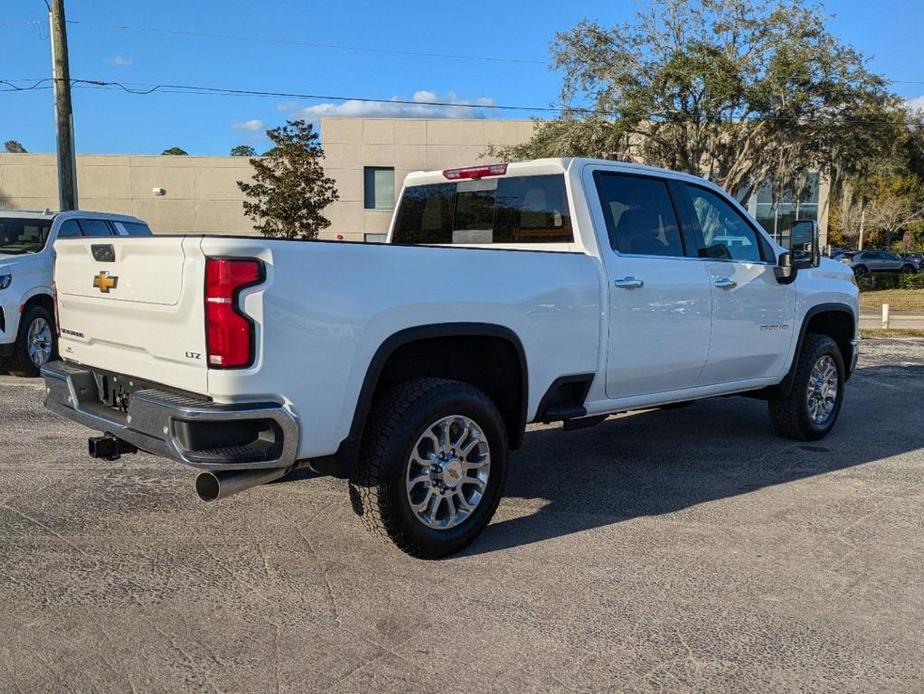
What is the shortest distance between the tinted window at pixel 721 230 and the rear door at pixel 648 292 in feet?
0.91

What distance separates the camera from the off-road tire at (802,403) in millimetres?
6547

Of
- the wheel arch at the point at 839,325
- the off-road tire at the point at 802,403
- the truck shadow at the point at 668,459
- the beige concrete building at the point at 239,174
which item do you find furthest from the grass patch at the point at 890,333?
the beige concrete building at the point at 239,174

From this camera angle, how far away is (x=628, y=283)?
494 centimetres

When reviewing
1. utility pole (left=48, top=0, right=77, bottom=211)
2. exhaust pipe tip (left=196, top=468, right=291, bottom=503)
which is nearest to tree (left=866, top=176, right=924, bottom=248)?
utility pole (left=48, top=0, right=77, bottom=211)

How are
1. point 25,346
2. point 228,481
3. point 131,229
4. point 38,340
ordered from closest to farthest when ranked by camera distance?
point 228,481 < point 25,346 < point 38,340 < point 131,229

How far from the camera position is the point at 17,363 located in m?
9.36

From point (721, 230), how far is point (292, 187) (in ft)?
83.8

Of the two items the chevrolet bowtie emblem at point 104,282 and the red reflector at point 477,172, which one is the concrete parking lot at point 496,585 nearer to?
the chevrolet bowtie emblem at point 104,282

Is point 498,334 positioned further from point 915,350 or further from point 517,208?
point 915,350

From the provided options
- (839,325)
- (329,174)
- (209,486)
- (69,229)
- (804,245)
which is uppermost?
(329,174)

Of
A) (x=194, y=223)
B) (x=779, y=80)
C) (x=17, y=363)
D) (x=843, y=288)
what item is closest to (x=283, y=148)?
(x=194, y=223)

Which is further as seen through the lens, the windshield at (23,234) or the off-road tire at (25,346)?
the windshield at (23,234)

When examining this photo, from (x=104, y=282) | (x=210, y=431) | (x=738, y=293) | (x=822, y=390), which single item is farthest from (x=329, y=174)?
(x=210, y=431)

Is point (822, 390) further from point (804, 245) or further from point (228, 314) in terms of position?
point (228, 314)
